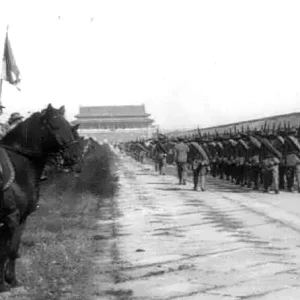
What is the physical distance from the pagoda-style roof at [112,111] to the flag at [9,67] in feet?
391

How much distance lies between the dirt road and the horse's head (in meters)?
1.39

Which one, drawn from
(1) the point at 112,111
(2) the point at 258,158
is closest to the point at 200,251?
(2) the point at 258,158

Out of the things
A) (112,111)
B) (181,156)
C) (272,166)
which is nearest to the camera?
(272,166)

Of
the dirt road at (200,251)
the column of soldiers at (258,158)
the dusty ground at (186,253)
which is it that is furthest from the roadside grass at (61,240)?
the column of soldiers at (258,158)

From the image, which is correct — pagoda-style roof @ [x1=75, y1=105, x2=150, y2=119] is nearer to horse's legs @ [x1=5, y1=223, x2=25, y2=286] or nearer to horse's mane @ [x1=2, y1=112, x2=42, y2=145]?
horse's mane @ [x1=2, y1=112, x2=42, y2=145]

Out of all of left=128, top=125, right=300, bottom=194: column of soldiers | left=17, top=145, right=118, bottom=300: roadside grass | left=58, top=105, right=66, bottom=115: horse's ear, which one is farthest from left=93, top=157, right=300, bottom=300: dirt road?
left=128, top=125, right=300, bottom=194: column of soldiers

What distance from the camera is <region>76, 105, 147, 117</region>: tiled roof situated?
137 meters

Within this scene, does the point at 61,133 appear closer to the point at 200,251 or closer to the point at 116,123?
the point at 200,251

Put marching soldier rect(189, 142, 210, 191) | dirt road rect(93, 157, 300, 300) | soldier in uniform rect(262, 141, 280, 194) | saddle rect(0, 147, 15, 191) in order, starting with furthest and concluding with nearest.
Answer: marching soldier rect(189, 142, 210, 191), soldier in uniform rect(262, 141, 280, 194), dirt road rect(93, 157, 300, 300), saddle rect(0, 147, 15, 191)

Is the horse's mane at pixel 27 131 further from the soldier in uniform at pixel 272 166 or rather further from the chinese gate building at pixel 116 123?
the chinese gate building at pixel 116 123

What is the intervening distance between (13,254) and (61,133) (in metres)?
1.28

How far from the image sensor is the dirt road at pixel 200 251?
6473mm

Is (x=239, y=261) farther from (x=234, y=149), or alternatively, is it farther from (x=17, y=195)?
(x=234, y=149)

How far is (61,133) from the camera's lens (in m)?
6.50
